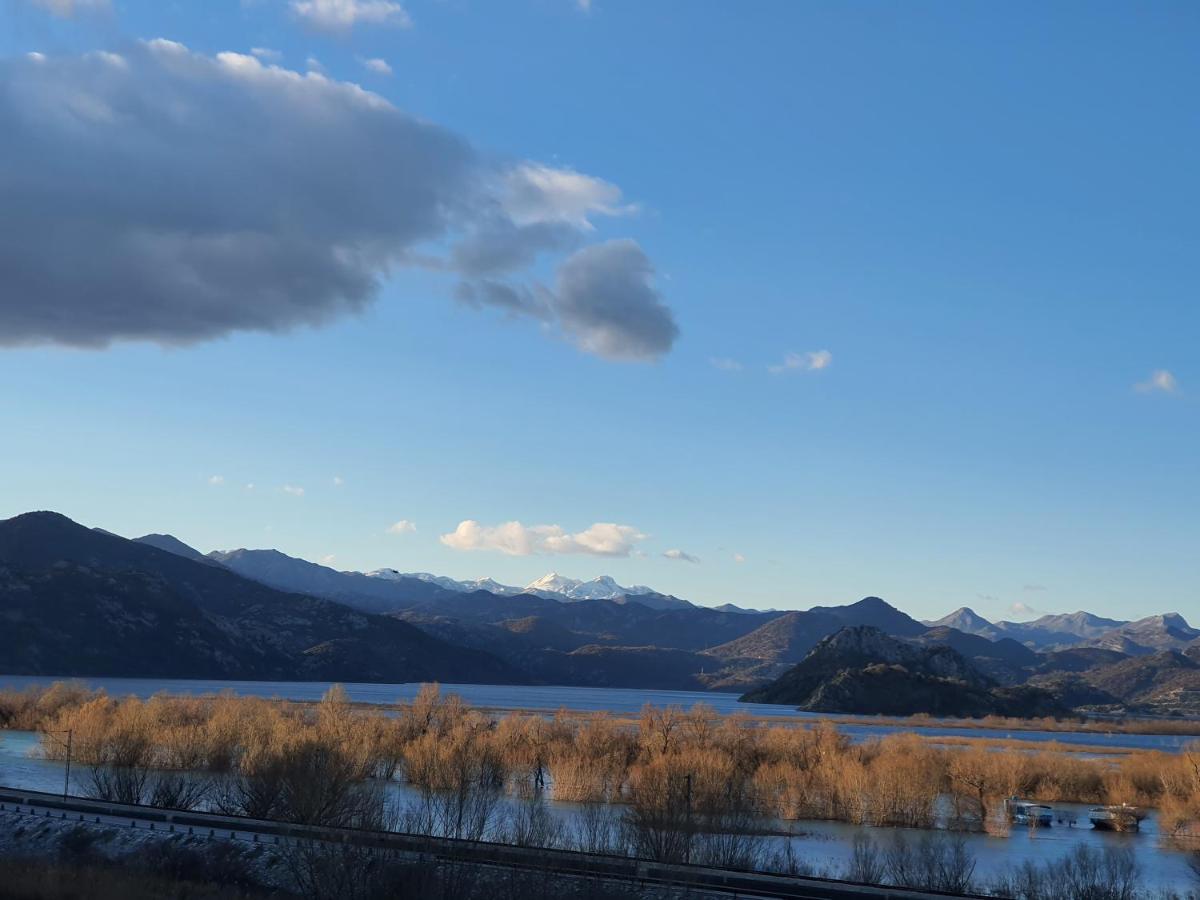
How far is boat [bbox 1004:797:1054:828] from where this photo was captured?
79500mm

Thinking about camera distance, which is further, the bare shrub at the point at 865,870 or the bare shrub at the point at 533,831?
the bare shrub at the point at 533,831

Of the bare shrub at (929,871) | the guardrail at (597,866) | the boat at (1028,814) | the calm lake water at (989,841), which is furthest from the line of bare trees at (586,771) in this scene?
the bare shrub at (929,871)

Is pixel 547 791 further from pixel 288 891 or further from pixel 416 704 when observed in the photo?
pixel 288 891

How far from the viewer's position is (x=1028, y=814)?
268ft

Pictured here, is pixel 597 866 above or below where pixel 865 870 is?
above

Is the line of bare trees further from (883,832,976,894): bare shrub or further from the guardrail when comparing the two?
(883,832,976,894): bare shrub

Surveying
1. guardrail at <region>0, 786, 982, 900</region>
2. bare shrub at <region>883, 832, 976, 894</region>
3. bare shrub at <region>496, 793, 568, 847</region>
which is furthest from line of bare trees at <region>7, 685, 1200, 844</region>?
bare shrub at <region>883, 832, 976, 894</region>

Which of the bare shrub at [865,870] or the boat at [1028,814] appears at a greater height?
the bare shrub at [865,870]

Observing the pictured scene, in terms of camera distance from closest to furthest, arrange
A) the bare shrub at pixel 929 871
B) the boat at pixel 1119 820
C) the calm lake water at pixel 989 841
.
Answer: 1. the bare shrub at pixel 929 871
2. the calm lake water at pixel 989 841
3. the boat at pixel 1119 820

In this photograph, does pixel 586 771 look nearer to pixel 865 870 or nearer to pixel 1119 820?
pixel 1119 820

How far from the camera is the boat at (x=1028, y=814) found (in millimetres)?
79500

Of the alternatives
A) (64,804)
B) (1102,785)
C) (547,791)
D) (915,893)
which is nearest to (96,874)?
(64,804)

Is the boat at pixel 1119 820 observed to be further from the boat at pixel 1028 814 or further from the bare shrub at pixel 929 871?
the bare shrub at pixel 929 871

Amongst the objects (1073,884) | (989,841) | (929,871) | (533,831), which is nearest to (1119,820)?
(989,841)
